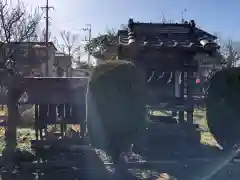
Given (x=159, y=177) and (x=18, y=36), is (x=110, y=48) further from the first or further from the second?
(x=159, y=177)

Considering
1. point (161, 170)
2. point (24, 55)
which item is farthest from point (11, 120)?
point (24, 55)

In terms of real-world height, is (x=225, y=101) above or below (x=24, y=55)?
below

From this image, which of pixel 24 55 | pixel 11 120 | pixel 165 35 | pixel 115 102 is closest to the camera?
pixel 115 102

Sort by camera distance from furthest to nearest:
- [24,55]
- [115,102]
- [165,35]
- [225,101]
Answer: [24,55] → [165,35] → [225,101] → [115,102]

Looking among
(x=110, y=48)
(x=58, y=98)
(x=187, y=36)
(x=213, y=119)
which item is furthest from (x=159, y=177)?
(x=110, y=48)

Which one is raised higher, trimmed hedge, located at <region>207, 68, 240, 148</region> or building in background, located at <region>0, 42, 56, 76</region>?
building in background, located at <region>0, 42, 56, 76</region>

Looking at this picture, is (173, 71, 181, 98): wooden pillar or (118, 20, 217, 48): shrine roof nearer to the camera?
(118, 20, 217, 48): shrine roof

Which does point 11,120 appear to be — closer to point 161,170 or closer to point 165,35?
point 161,170

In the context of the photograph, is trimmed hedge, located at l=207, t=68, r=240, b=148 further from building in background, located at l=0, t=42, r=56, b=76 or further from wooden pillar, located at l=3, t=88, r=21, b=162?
building in background, located at l=0, t=42, r=56, b=76

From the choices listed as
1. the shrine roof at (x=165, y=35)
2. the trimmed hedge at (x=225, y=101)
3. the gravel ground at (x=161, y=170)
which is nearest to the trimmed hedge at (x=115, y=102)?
the gravel ground at (x=161, y=170)

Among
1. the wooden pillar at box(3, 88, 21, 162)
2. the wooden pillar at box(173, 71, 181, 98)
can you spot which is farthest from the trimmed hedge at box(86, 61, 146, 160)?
the wooden pillar at box(173, 71, 181, 98)

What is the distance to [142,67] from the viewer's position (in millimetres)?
8562

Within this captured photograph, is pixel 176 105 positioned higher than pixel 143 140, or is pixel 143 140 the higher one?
pixel 176 105

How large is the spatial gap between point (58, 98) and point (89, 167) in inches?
68.4
